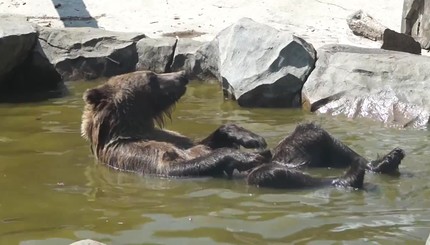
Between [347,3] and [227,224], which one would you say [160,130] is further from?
[347,3]

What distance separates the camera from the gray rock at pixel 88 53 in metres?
12.2

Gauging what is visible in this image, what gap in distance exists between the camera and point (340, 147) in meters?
7.39

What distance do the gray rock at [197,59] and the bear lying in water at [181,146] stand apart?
11.4 ft

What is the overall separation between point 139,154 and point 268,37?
3671 millimetres

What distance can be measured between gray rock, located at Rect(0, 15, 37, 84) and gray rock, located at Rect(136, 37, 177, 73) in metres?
1.48

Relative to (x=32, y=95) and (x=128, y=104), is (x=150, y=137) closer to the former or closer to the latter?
(x=128, y=104)

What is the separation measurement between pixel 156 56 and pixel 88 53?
0.91 metres

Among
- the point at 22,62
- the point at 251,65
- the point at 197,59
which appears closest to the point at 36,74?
the point at 22,62

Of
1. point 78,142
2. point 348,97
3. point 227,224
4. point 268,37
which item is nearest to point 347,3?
point 268,37

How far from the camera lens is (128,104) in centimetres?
802

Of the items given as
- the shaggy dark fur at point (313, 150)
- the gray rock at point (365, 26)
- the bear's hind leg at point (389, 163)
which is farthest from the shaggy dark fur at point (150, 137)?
the gray rock at point (365, 26)

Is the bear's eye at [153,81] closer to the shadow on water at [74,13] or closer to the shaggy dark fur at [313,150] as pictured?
the shaggy dark fur at [313,150]

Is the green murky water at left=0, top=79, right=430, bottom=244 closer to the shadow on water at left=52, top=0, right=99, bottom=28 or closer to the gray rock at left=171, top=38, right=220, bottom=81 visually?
the gray rock at left=171, top=38, right=220, bottom=81

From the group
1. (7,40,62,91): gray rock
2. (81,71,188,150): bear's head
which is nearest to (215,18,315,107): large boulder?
(81,71,188,150): bear's head
